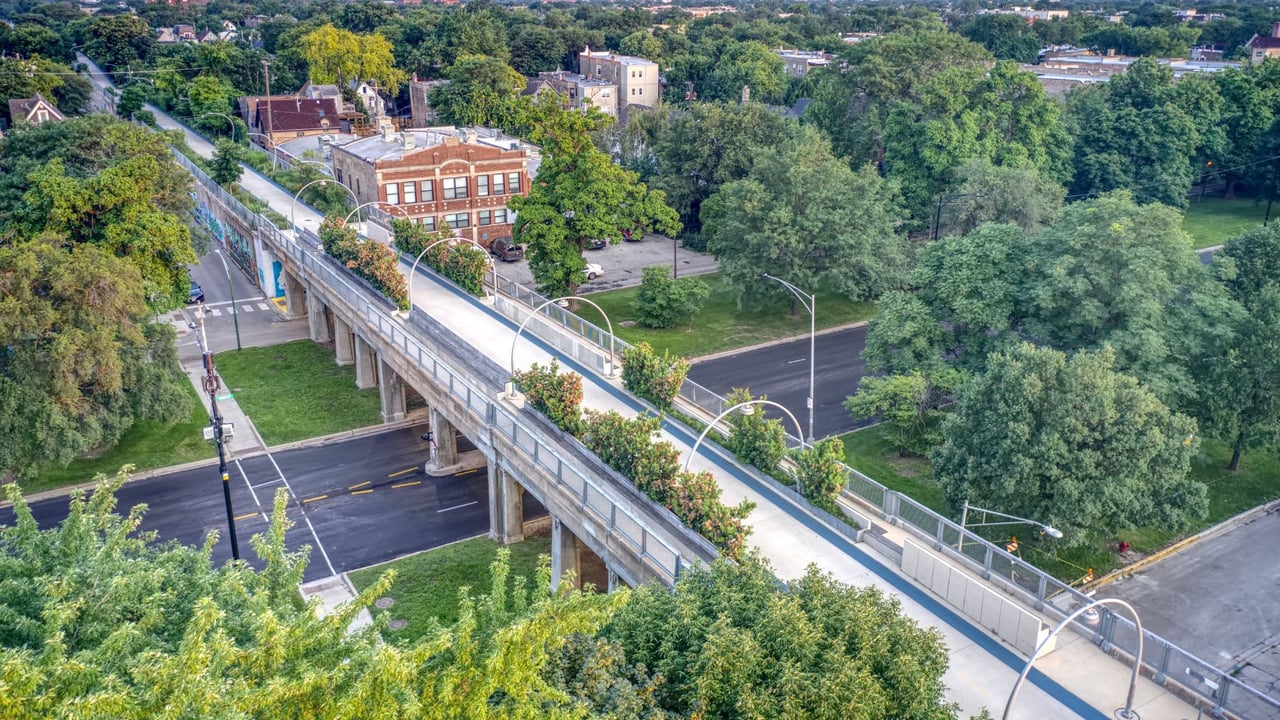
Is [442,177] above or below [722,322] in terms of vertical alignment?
above

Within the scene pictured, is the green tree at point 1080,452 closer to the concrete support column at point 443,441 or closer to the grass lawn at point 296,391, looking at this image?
the concrete support column at point 443,441

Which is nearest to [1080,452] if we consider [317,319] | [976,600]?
[976,600]

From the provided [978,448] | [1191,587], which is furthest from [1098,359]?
[1191,587]

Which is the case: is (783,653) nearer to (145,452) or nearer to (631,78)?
(145,452)

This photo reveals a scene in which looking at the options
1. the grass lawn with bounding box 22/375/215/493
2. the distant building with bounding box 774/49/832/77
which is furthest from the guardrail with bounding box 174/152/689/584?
the distant building with bounding box 774/49/832/77

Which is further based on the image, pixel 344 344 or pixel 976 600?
pixel 344 344

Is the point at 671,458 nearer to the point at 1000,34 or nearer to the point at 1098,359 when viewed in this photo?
the point at 1098,359
